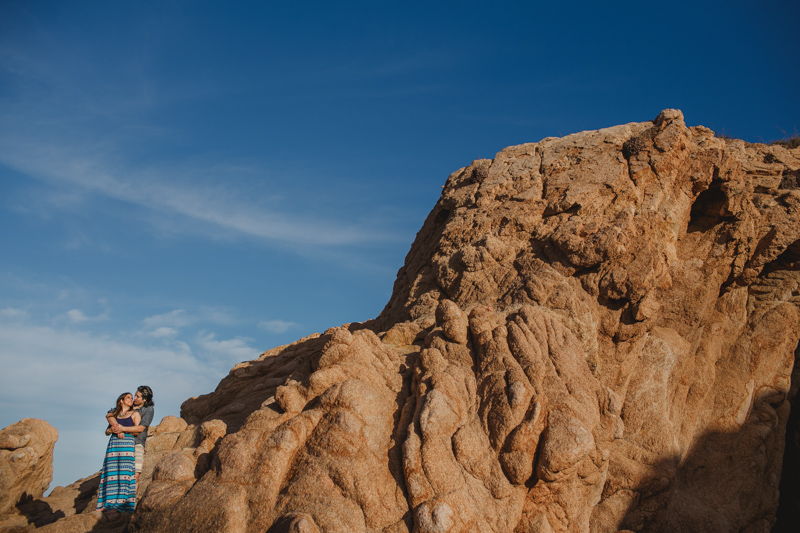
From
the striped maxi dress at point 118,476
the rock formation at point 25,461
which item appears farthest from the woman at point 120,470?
the rock formation at point 25,461

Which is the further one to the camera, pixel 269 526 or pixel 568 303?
pixel 568 303

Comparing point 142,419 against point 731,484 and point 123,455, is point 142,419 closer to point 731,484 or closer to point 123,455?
point 123,455

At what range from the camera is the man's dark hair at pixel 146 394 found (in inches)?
402

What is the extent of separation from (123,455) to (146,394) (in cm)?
98

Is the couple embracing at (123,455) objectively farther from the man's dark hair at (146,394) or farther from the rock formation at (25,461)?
the rock formation at (25,461)

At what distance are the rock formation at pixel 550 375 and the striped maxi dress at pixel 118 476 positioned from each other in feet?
3.21

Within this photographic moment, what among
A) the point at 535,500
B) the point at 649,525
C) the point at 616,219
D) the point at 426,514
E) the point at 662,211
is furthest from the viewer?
the point at 662,211

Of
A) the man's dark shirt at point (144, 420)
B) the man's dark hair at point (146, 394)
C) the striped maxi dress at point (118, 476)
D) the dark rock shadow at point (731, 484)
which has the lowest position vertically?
the dark rock shadow at point (731, 484)

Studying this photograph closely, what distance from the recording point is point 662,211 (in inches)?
492

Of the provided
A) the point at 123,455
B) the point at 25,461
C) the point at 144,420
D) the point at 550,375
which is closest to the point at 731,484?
the point at 550,375

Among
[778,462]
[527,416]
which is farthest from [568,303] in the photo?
[778,462]

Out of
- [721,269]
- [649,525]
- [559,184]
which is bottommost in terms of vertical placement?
[649,525]

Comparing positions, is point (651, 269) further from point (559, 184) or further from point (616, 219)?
point (559, 184)

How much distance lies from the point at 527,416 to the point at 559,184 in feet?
19.6
